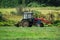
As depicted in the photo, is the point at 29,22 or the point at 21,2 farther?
the point at 21,2

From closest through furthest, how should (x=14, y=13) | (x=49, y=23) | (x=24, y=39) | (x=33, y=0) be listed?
(x=24, y=39) → (x=49, y=23) → (x=14, y=13) → (x=33, y=0)

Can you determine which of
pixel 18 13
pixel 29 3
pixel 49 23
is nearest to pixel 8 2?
pixel 29 3

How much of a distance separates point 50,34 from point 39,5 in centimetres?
3762

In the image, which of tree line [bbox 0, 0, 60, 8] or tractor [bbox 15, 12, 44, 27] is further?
tree line [bbox 0, 0, 60, 8]

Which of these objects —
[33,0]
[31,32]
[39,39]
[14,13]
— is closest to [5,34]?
[31,32]

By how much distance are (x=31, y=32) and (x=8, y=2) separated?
33993mm

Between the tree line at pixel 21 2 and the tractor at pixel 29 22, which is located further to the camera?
the tree line at pixel 21 2

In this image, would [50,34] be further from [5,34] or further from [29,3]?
[29,3]

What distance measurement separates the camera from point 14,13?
43.9 meters

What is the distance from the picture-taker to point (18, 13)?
44156 mm

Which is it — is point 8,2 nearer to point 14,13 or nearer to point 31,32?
point 14,13

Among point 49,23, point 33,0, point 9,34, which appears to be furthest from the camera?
point 33,0

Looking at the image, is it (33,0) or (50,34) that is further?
(33,0)

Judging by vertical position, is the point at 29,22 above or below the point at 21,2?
above
